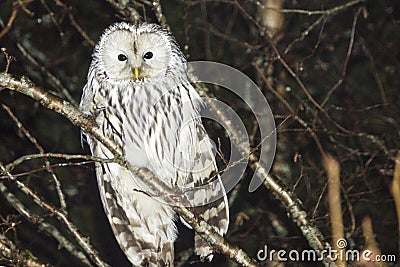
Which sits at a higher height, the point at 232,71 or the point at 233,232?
the point at 232,71

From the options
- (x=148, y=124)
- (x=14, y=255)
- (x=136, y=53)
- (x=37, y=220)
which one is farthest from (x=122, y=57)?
(x=14, y=255)

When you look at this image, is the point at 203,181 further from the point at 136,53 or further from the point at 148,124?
the point at 136,53

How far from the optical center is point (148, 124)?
3160mm

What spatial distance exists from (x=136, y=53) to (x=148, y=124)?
30 centimetres

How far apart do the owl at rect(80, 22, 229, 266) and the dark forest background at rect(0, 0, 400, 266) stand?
54 centimetres

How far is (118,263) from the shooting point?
14.5ft

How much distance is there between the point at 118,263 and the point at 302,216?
178 centimetres

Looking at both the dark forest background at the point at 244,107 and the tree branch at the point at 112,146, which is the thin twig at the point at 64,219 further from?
the dark forest background at the point at 244,107

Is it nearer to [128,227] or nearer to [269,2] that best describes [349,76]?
[269,2]

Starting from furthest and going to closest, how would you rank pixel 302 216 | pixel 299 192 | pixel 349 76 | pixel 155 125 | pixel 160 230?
pixel 349 76 < pixel 299 192 < pixel 160 230 < pixel 155 125 < pixel 302 216

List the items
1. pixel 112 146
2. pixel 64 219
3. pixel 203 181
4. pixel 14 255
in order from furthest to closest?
pixel 203 181, pixel 64 219, pixel 14 255, pixel 112 146

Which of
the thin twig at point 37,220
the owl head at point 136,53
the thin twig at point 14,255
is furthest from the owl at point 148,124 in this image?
the thin twig at point 14,255

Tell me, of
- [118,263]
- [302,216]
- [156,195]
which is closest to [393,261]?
[302,216]

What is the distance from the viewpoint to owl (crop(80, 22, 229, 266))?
3.10m
